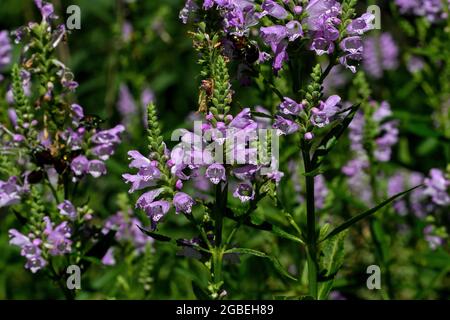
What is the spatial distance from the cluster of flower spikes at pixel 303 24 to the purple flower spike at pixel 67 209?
45.8 inches

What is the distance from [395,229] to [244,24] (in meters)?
3.41

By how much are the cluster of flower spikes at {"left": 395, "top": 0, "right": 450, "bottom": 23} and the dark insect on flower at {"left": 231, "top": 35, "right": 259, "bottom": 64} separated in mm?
2093

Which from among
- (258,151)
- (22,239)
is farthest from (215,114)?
(22,239)

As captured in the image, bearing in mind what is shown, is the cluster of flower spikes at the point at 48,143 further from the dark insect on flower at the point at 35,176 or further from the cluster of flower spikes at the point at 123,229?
the cluster of flower spikes at the point at 123,229

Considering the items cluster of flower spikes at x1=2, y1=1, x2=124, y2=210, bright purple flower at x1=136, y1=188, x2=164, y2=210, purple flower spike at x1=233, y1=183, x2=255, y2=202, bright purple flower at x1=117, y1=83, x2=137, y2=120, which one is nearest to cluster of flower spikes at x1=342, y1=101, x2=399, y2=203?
cluster of flower spikes at x1=2, y1=1, x2=124, y2=210

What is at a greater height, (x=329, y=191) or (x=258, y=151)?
(x=329, y=191)

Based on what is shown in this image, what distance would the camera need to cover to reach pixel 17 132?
360cm

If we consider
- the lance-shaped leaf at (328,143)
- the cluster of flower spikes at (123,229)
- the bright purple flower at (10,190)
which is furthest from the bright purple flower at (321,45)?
the cluster of flower spikes at (123,229)

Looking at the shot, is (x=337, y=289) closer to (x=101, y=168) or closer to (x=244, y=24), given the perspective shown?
(x=101, y=168)

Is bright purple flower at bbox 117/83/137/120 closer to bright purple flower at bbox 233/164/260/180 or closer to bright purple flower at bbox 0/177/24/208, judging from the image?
bright purple flower at bbox 0/177/24/208

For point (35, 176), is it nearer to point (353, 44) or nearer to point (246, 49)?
point (246, 49)

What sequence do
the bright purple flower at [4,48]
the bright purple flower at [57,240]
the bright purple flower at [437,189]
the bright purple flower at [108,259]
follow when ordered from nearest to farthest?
the bright purple flower at [57,240] < the bright purple flower at [108,259] < the bright purple flower at [437,189] < the bright purple flower at [4,48]

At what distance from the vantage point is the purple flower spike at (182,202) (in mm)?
2795

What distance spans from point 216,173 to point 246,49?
1.88 feet
